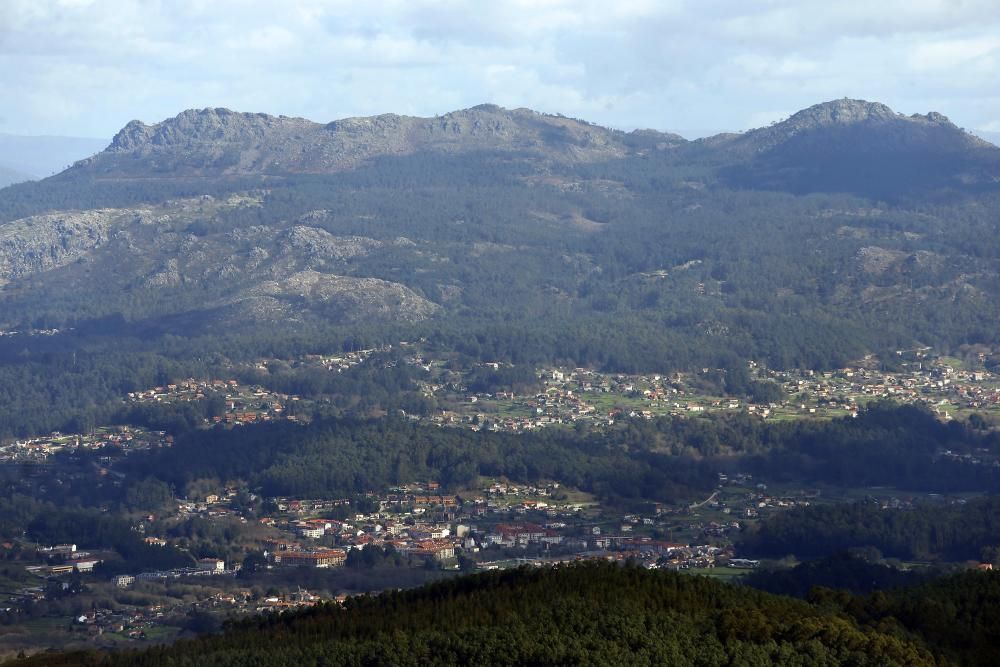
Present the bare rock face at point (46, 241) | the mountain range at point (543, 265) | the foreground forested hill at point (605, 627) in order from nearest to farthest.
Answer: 1. the foreground forested hill at point (605, 627)
2. the mountain range at point (543, 265)
3. the bare rock face at point (46, 241)

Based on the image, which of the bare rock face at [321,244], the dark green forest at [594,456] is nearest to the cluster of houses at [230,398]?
the dark green forest at [594,456]

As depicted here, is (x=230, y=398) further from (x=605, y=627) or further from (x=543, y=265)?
A: (x=605, y=627)

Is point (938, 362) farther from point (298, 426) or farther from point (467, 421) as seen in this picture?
point (298, 426)

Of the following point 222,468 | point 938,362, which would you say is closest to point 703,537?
point 222,468

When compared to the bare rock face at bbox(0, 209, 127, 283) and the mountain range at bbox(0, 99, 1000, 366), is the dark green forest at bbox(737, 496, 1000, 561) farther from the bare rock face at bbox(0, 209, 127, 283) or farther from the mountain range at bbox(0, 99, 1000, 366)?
the bare rock face at bbox(0, 209, 127, 283)

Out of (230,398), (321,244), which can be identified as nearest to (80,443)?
(230,398)

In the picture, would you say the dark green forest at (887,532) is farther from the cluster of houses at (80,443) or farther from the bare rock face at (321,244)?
the bare rock face at (321,244)

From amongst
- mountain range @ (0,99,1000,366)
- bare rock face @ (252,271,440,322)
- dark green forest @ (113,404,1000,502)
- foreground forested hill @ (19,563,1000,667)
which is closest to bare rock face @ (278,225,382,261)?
mountain range @ (0,99,1000,366)
